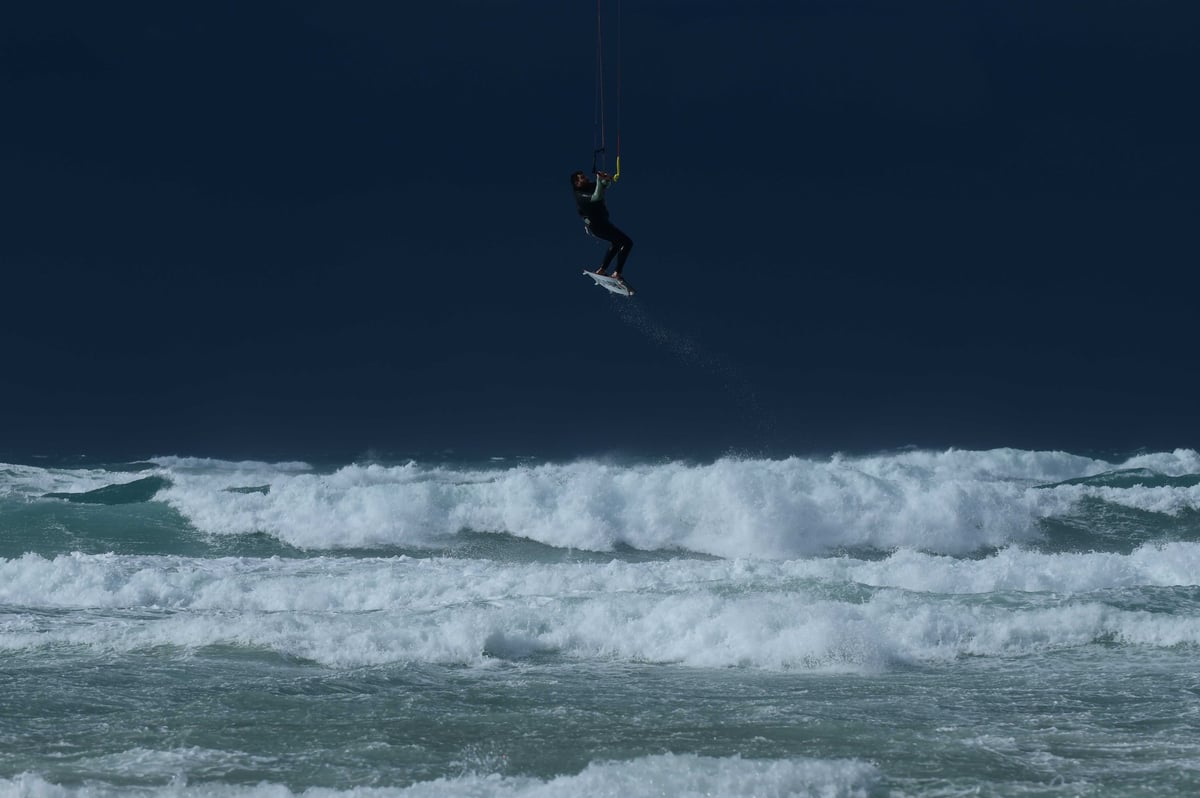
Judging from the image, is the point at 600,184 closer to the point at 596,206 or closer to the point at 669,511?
the point at 596,206

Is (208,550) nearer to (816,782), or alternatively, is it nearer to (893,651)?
(893,651)

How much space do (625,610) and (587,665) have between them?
151cm

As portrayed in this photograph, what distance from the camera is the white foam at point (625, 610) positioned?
1174cm

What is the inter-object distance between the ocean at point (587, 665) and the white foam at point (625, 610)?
46mm

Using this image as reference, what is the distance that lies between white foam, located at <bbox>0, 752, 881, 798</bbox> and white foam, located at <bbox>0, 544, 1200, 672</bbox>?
3684mm

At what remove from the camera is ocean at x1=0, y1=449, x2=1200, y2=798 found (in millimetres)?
7793

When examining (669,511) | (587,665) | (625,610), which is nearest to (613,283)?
(625,610)

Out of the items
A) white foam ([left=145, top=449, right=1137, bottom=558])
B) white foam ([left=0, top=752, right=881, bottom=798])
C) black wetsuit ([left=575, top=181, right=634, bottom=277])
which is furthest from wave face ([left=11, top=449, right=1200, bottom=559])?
white foam ([left=0, top=752, right=881, bottom=798])

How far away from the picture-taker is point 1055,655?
11.7 m

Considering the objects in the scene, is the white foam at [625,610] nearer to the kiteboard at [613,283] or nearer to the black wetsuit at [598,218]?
the kiteboard at [613,283]

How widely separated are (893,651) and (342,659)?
582cm

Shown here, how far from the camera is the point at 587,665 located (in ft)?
37.6

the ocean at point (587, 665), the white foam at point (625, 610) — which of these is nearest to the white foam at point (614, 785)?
the ocean at point (587, 665)

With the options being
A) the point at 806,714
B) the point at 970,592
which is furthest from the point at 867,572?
the point at 806,714
